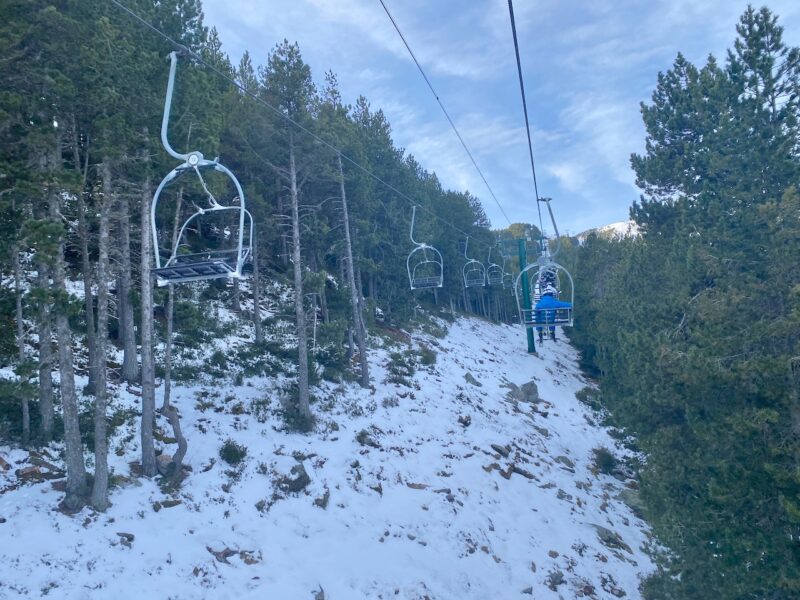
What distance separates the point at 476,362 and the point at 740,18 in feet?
80.7

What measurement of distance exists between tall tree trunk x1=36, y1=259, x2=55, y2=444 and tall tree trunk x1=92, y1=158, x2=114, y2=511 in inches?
38.6

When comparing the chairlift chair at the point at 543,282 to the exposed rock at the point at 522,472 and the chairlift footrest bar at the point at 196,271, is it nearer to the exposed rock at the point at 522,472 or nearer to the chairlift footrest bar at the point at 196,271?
the exposed rock at the point at 522,472

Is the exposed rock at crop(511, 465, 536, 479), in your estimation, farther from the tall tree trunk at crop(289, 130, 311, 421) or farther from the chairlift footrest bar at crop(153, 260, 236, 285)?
the chairlift footrest bar at crop(153, 260, 236, 285)

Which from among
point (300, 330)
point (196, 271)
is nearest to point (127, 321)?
point (300, 330)

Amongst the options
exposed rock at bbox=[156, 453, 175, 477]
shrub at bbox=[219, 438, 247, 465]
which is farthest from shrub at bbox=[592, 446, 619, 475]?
exposed rock at bbox=[156, 453, 175, 477]

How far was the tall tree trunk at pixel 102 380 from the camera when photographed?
10695 mm

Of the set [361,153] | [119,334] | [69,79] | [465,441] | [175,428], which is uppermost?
[361,153]

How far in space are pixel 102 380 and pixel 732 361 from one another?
13866 millimetres

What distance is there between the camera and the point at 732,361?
1075 cm

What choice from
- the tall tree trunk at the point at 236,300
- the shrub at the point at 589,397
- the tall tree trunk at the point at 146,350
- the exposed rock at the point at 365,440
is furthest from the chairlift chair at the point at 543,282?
the shrub at the point at 589,397

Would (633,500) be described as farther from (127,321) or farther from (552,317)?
(127,321)

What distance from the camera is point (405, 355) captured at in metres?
30.3

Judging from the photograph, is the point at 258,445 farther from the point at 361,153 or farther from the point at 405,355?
the point at 361,153

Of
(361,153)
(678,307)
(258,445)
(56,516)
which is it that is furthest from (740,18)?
(56,516)
